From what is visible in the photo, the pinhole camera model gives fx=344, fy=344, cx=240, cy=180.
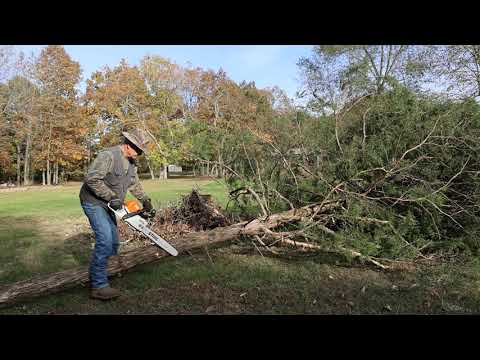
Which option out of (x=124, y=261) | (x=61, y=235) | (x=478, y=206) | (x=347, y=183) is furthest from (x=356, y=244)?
(x=61, y=235)

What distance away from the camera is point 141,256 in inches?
178

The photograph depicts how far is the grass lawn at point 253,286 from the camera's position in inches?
143

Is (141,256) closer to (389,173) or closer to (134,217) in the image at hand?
(134,217)

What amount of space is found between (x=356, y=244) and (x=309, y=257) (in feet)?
3.84

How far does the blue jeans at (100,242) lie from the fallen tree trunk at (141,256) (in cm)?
29

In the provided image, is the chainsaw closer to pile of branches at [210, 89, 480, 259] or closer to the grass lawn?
the grass lawn

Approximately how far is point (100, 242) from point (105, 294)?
1.90 feet

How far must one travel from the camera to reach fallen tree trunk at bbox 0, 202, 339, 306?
3.56 metres

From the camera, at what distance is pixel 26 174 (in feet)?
88.4

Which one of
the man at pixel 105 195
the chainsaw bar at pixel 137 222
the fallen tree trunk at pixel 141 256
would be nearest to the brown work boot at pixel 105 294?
the man at pixel 105 195

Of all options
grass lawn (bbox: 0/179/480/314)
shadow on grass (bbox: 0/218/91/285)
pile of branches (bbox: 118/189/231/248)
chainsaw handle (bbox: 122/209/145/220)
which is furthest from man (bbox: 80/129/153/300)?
pile of branches (bbox: 118/189/231/248)

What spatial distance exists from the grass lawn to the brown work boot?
6 cm

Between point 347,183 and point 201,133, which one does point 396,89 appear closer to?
point 347,183

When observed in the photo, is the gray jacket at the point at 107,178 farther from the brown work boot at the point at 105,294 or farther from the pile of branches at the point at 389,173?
the pile of branches at the point at 389,173
